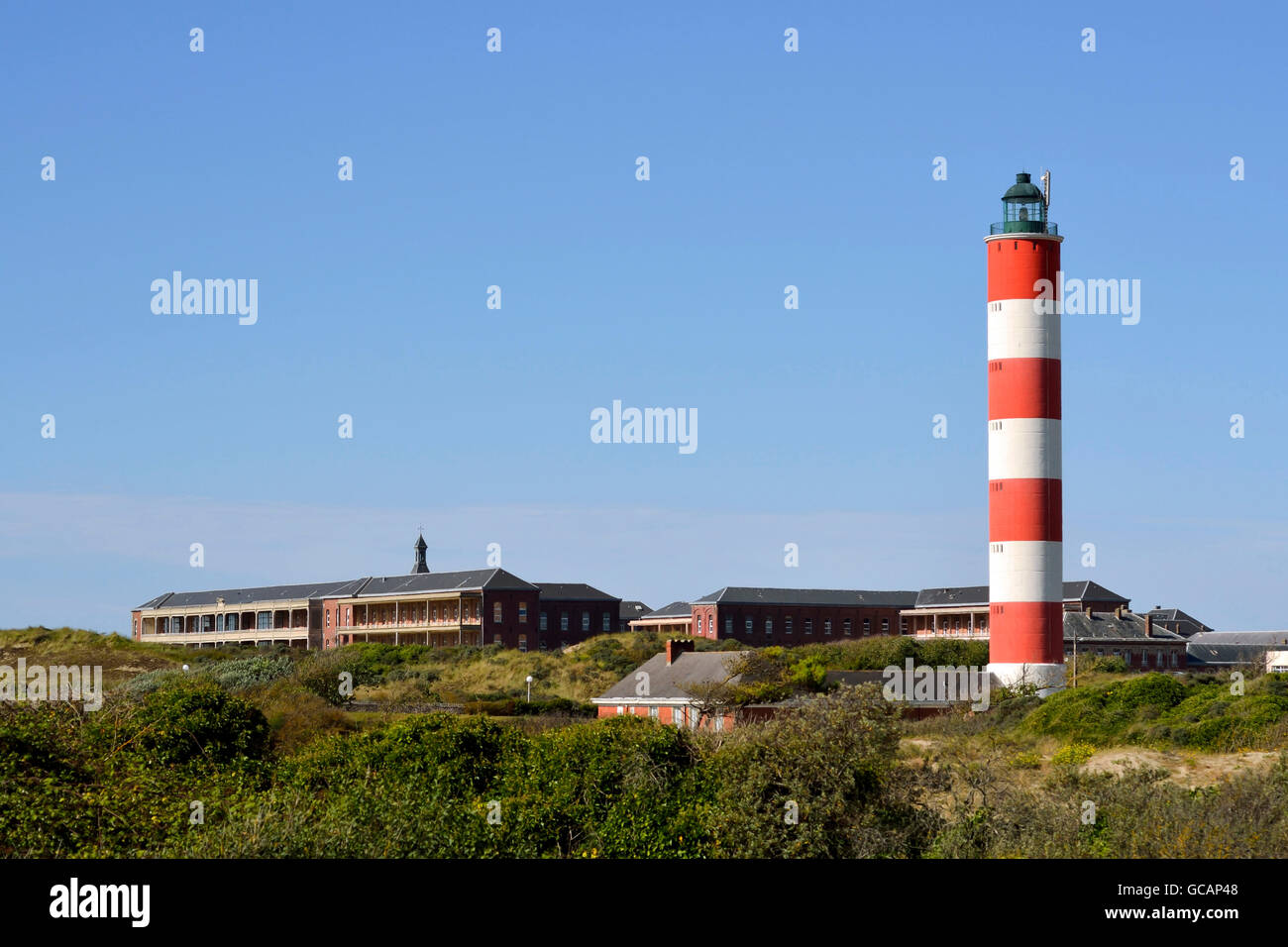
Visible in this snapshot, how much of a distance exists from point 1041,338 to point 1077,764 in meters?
18.4

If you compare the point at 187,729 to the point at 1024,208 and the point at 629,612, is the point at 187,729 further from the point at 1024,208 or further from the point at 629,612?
the point at 629,612

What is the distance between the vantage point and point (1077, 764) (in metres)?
34.2

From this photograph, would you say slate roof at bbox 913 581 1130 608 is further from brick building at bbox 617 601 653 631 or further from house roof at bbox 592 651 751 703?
house roof at bbox 592 651 751 703

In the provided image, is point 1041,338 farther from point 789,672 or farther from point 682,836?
point 682,836

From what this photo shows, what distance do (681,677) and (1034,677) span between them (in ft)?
42.2

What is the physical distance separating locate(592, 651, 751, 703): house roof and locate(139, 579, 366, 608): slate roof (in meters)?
48.5

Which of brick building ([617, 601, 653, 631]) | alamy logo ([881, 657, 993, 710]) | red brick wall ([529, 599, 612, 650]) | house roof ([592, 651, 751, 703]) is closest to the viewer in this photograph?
house roof ([592, 651, 751, 703])

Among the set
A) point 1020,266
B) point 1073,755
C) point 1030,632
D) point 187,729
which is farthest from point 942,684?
point 187,729

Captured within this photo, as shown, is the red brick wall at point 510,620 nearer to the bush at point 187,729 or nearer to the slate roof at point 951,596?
the slate roof at point 951,596

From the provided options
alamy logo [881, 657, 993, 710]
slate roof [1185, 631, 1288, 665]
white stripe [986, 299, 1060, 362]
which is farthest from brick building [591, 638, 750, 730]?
slate roof [1185, 631, 1288, 665]

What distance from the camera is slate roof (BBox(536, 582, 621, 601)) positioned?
98750mm
